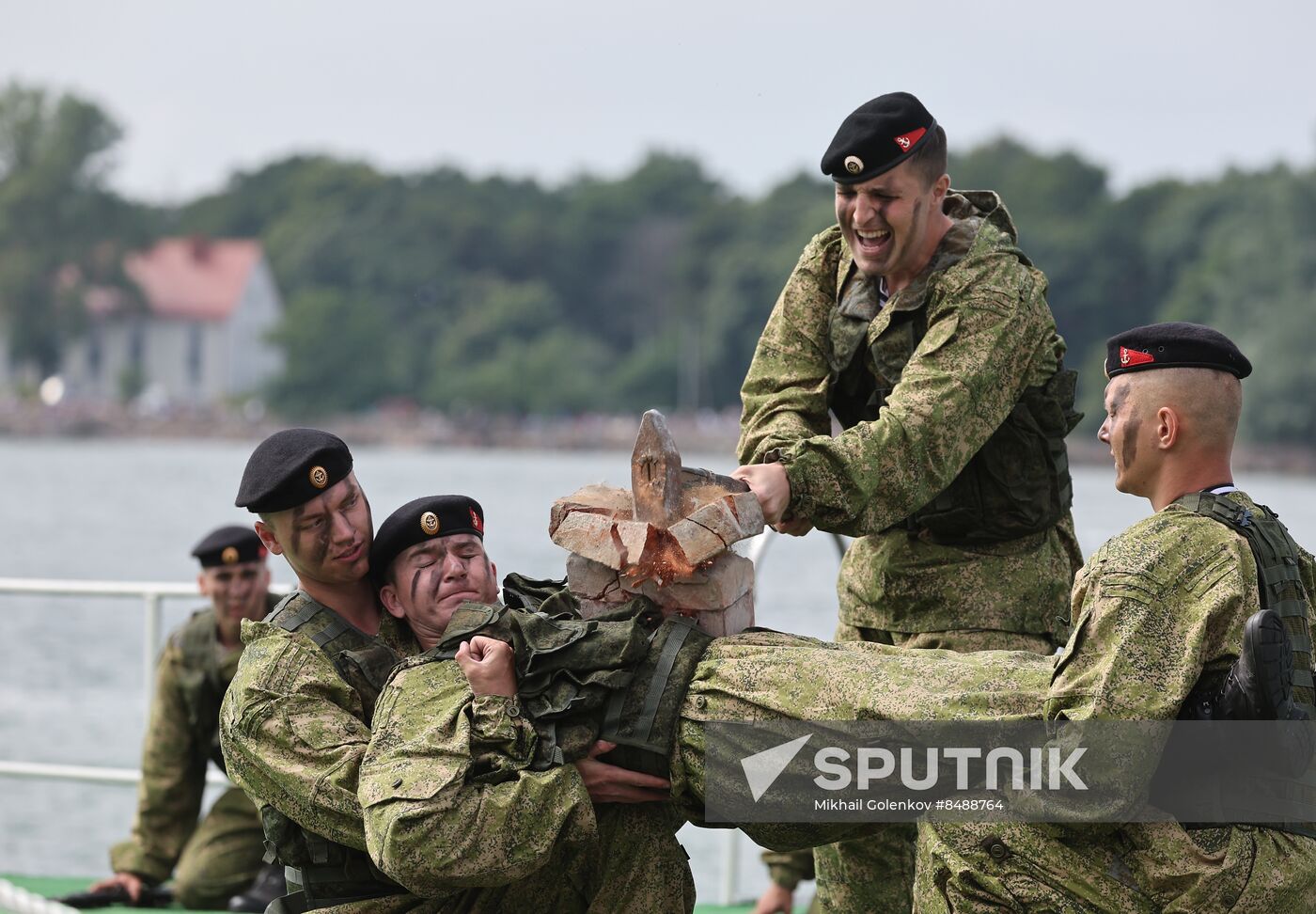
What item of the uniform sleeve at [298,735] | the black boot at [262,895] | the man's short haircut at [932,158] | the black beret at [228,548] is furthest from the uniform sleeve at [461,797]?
the black boot at [262,895]

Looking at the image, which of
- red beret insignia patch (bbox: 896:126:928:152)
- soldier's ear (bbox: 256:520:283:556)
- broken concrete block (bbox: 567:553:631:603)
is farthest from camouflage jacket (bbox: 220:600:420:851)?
red beret insignia patch (bbox: 896:126:928:152)

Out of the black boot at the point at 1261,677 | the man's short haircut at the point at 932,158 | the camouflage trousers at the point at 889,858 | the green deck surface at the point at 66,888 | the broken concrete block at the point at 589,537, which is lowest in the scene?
the green deck surface at the point at 66,888

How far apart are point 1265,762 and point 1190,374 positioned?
0.78 m

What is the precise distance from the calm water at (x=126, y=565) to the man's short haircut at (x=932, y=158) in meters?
1.19

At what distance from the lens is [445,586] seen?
447 centimetres

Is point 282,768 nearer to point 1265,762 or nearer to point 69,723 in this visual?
point 1265,762

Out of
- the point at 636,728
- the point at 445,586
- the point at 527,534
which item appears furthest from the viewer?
the point at 527,534

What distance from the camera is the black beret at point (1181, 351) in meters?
3.79

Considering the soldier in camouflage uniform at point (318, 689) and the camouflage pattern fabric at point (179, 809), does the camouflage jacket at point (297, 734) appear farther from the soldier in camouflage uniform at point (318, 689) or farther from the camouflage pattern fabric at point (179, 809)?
the camouflage pattern fabric at point (179, 809)

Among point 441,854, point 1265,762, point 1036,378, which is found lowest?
point 441,854

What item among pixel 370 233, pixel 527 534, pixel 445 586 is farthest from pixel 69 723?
pixel 370 233

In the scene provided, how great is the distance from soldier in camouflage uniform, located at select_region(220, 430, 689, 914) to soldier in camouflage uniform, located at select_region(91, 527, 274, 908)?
2.92 metres

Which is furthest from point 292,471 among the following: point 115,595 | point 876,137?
point 115,595

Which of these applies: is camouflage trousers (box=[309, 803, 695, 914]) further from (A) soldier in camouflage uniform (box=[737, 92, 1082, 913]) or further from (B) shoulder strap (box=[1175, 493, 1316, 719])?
(B) shoulder strap (box=[1175, 493, 1316, 719])
